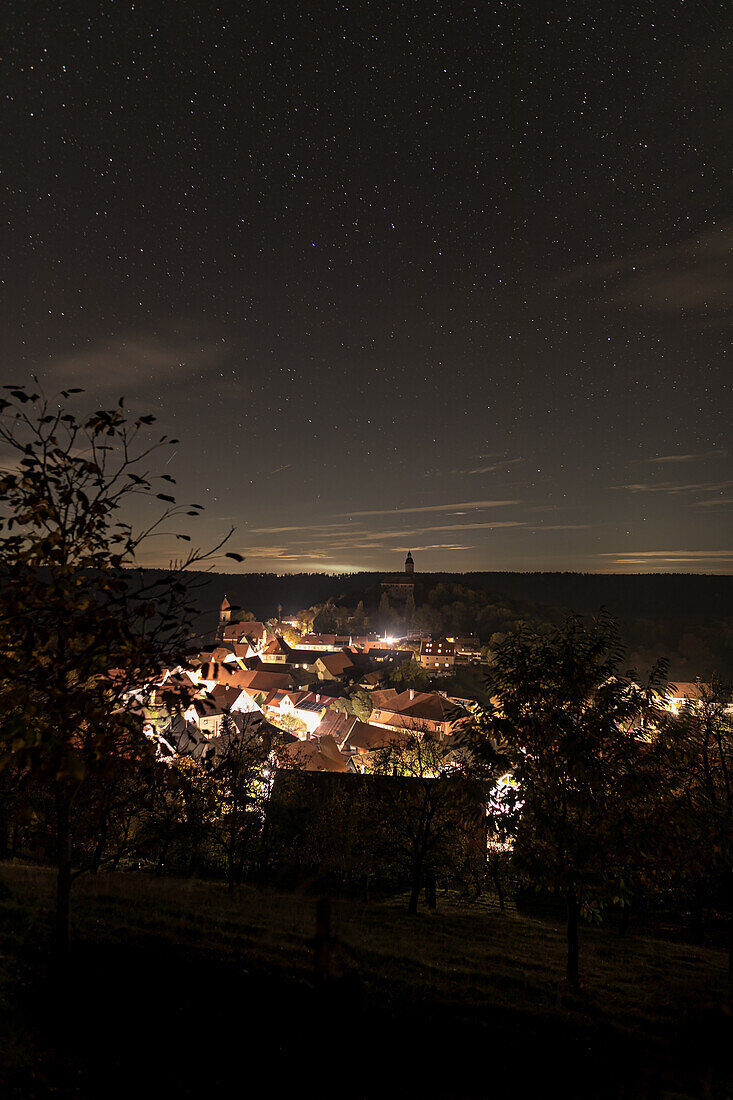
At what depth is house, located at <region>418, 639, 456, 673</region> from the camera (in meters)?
129

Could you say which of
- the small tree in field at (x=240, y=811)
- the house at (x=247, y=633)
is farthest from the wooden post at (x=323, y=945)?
the house at (x=247, y=633)

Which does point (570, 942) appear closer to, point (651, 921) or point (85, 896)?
point (85, 896)

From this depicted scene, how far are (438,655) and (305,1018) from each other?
128 metres

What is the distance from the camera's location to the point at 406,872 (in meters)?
27.2

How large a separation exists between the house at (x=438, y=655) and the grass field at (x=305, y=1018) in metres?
118

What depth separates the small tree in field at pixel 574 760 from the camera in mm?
9492

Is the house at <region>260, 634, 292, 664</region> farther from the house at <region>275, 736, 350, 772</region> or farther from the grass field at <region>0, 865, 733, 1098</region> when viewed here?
the grass field at <region>0, 865, 733, 1098</region>

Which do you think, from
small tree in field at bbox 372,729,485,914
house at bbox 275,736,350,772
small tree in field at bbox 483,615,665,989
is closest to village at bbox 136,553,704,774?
house at bbox 275,736,350,772

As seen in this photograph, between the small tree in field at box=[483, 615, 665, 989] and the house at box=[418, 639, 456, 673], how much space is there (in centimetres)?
11829

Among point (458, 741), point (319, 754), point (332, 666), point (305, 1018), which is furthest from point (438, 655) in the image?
point (305, 1018)

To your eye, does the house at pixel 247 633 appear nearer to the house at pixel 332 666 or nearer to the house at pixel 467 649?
the house at pixel 332 666

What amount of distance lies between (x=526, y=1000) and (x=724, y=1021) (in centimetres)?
361

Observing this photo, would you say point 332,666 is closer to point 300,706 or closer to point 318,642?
point 300,706

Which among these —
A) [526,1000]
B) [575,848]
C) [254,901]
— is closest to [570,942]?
[526,1000]
